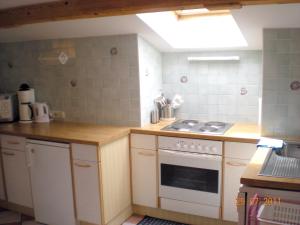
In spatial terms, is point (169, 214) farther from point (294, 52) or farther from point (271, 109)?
point (294, 52)

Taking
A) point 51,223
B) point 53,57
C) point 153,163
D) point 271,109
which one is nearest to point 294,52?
point 271,109

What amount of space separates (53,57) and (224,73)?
1799mm

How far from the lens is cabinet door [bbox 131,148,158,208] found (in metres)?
2.92

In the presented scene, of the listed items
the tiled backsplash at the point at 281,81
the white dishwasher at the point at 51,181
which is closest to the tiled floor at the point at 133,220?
the white dishwasher at the point at 51,181

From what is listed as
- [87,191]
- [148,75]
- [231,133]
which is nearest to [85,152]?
[87,191]

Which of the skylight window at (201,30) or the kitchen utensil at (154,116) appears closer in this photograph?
the skylight window at (201,30)

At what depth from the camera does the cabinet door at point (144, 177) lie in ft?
9.59

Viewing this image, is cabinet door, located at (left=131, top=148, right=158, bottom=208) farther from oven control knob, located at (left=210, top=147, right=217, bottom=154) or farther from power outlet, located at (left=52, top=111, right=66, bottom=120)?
power outlet, located at (left=52, top=111, right=66, bottom=120)

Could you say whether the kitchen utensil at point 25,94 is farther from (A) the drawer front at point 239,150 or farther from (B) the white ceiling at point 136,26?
(A) the drawer front at point 239,150

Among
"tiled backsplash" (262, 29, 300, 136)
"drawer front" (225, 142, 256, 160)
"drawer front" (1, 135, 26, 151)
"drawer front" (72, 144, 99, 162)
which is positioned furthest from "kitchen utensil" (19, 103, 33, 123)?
"tiled backsplash" (262, 29, 300, 136)

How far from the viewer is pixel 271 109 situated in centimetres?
257

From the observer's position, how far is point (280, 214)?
170 centimetres

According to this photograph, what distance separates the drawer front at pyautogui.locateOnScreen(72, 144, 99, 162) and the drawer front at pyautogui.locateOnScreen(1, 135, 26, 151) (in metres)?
0.63

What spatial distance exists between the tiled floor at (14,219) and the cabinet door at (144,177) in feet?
3.37
